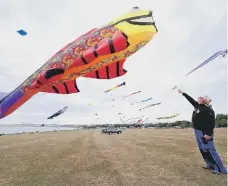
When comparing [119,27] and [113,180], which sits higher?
[119,27]

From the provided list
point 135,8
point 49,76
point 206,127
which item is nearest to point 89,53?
point 49,76

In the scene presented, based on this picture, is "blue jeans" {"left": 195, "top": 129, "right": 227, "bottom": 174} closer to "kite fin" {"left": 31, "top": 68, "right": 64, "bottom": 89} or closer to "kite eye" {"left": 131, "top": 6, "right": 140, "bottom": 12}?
"kite eye" {"left": 131, "top": 6, "right": 140, "bottom": 12}

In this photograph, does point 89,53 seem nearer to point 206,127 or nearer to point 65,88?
point 65,88

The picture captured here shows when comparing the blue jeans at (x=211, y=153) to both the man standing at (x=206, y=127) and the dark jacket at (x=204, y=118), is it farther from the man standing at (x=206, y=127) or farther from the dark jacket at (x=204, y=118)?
the dark jacket at (x=204, y=118)

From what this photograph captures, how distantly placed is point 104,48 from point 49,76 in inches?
51.4

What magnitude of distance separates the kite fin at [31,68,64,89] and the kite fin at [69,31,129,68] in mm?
407

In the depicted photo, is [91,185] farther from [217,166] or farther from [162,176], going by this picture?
[217,166]

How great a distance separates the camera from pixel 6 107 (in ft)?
16.5

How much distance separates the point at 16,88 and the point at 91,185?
132 inches

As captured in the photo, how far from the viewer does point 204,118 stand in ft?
23.2

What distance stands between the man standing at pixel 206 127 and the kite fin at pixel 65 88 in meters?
3.63

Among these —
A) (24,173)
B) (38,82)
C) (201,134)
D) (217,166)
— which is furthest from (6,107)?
(217,166)

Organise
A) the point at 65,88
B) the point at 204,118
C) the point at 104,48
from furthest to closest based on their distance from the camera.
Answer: the point at 204,118, the point at 65,88, the point at 104,48

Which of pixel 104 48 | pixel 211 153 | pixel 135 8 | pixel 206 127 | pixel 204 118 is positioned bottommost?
pixel 211 153
